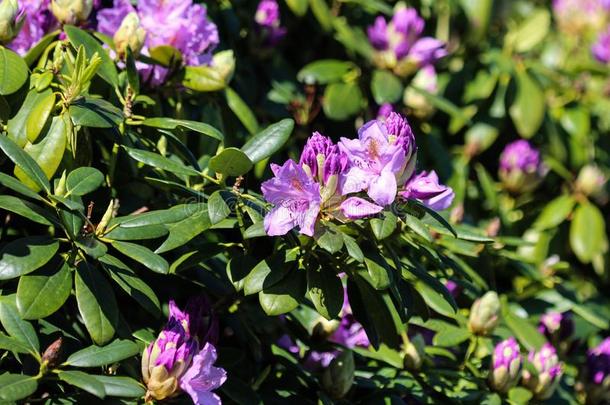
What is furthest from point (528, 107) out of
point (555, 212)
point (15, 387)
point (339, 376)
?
point (15, 387)

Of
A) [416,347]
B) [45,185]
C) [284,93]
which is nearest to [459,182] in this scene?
[284,93]

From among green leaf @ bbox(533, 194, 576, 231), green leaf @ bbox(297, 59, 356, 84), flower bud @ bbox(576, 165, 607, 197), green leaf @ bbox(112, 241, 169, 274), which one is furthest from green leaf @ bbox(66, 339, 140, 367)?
flower bud @ bbox(576, 165, 607, 197)

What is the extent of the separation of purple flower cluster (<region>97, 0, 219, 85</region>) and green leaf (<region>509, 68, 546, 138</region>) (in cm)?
106

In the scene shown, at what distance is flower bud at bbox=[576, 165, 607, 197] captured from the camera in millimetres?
2725

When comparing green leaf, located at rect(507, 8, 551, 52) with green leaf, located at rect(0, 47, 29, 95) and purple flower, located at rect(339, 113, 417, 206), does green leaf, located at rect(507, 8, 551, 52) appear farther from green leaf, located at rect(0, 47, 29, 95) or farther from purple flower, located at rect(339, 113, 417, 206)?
green leaf, located at rect(0, 47, 29, 95)

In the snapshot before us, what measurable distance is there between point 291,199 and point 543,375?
85cm

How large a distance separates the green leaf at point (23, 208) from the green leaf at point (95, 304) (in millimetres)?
102

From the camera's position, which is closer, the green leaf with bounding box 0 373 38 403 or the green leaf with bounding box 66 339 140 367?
the green leaf with bounding box 0 373 38 403

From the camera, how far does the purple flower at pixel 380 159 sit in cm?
130

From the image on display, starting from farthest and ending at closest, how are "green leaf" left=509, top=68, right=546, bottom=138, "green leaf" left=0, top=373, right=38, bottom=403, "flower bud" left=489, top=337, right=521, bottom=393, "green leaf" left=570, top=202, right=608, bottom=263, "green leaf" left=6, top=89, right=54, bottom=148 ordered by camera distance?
1. "green leaf" left=570, top=202, right=608, bottom=263
2. "green leaf" left=509, top=68, right=546, bottom=138
3. "flower bud" left=489, top=337, right=521, bottom=393
4. "green leaf" left=6, top=89, right=54, bottom=148
5. "green leaf" left=0, top=373, right=38, bottom=403

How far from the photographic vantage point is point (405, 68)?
2.32 meters

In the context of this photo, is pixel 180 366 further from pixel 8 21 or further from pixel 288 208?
pixel 8 21

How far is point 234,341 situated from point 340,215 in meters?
0.69

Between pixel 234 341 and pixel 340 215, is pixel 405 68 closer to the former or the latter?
pixel 234 341
